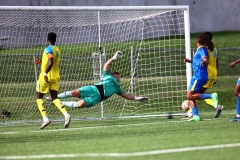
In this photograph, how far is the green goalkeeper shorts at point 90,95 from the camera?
1773 centimetres

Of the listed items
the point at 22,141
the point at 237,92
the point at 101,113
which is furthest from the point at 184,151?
the point at 101,113

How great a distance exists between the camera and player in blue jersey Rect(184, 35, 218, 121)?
17.2 meters

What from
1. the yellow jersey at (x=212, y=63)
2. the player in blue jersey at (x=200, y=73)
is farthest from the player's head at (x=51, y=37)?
the yellow jersey at (x=212, y=63)

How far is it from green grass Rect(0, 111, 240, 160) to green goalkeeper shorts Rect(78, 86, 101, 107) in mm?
980

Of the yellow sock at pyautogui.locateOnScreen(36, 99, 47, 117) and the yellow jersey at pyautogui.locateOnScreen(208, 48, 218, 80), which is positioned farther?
the yellow jersey at pyautogui.locateOnScreen(208, 48, 218, 80)

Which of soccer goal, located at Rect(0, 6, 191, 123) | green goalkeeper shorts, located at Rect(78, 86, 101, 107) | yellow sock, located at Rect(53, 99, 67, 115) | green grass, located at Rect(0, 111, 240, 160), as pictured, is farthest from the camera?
soccer goal, located at Rect(0, 6, 191, 123)

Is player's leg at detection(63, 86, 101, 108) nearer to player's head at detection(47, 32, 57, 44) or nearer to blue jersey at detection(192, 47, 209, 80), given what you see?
player's head at detection(47, 32, 57, 44)

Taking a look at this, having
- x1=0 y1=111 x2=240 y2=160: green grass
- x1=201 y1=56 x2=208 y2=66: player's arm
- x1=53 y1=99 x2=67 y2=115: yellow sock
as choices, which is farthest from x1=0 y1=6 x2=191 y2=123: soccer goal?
x1=0 y1=111 x2=240 y2=160: green grass

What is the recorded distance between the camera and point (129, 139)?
505 inches

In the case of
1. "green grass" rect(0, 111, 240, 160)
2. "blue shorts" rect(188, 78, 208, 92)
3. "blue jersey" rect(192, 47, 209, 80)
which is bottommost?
"green grass" rect(0, 111, 240, 160)

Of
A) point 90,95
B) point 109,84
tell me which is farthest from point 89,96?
point 109,84

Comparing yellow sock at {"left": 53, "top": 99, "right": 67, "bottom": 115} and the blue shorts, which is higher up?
the blue shorts

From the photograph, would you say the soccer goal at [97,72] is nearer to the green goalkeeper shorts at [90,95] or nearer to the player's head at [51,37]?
the green goalkeeper shorts at [90,95]

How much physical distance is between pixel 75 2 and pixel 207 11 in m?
7.14
